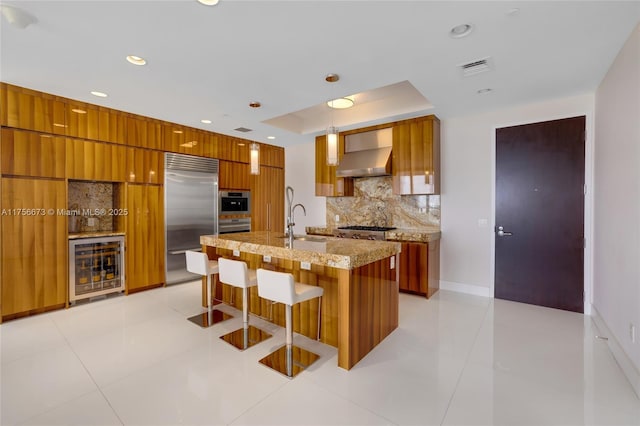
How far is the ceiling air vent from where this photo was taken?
2.62 metres

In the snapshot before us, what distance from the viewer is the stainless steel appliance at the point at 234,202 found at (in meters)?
5.26

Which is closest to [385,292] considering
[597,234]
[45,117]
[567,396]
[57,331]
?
[567,396]

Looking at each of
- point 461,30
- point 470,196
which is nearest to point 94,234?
point 461,30

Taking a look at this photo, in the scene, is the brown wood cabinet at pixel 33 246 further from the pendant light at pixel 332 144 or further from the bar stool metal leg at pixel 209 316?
the pendant light at pixel 332 144

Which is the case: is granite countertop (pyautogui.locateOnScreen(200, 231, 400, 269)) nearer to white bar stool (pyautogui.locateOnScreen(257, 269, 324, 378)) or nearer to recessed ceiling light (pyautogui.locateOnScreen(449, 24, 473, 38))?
white bar stool (pyautogui.locateOnScreen(257, 269, 324, 378))

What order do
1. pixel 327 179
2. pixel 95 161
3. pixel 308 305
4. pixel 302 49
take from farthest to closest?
1. pixel 327 179
2. pixel 95 161
3. pixel 308 305
4. pixel 302 49

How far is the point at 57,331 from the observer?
2.97m

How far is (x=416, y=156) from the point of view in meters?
4.26

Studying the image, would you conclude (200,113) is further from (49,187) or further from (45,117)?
(49,187)

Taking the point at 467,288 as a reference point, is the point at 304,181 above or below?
above

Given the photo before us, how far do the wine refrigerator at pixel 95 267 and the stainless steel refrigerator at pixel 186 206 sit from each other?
650 mm

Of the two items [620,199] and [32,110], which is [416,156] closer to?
[620,199]

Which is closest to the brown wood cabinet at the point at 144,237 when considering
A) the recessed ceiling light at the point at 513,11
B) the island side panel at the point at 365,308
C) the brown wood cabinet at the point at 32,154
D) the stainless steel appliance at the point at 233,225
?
the brown wood cabinet at the point at 32,154

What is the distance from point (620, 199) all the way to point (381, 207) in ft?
9.83
